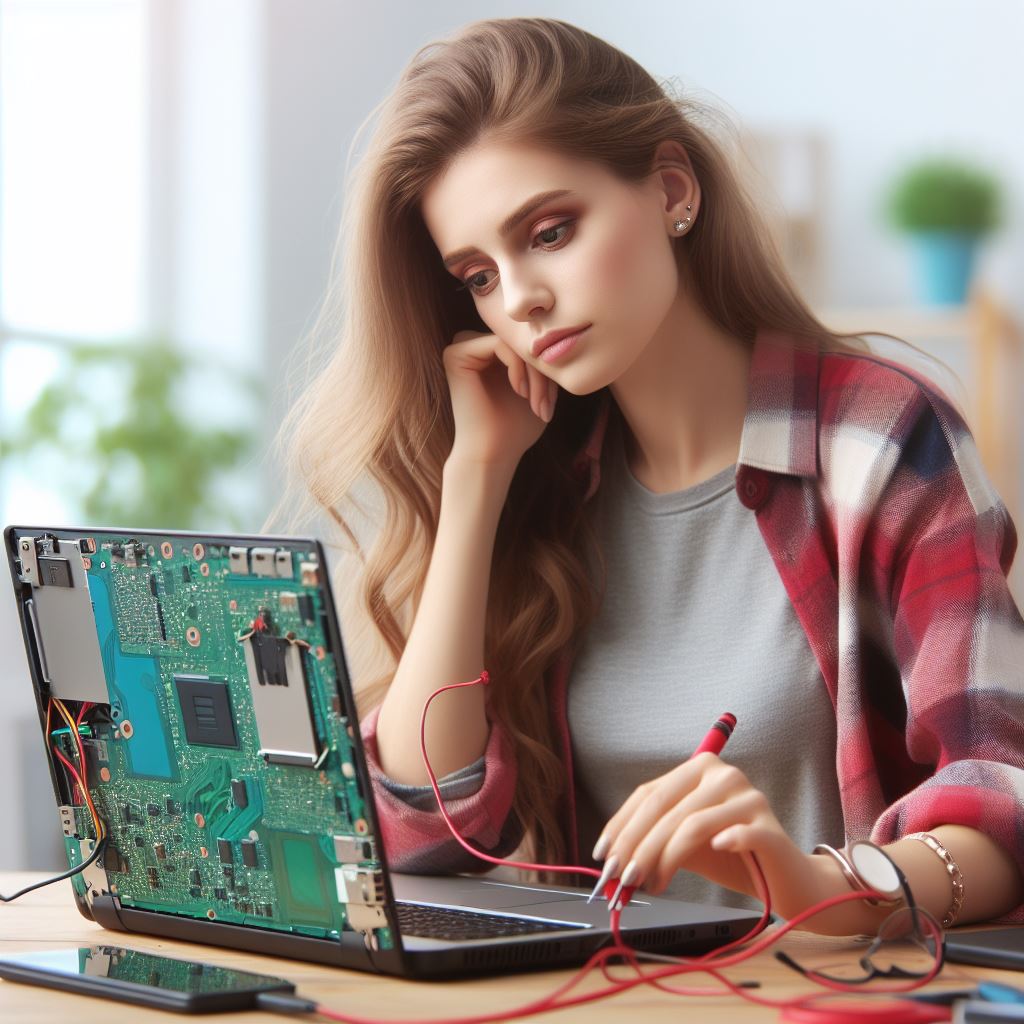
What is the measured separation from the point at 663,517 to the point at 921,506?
Result: 276mm

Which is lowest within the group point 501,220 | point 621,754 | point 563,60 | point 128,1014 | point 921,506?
point 621,754

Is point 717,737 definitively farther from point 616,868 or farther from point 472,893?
point 472,893

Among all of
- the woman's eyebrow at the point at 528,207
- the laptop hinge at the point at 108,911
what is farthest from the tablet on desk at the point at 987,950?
the woman's eyebrow at the point at 528,207

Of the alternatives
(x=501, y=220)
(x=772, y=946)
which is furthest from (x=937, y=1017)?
(x=501, y=220)

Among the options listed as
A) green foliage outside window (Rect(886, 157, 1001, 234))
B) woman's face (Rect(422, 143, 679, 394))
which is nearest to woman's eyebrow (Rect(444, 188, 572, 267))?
woman's face (Rect(422, 143, 679, 394))

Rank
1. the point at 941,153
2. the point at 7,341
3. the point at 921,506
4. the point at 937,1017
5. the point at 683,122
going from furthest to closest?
the point at 941,153, the point at 7,341, the point at 683,122, the point at 921,506, the point at 937,1017

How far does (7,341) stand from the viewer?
2.80 meters

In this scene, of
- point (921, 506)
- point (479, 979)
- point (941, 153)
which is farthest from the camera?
point (941, 153)

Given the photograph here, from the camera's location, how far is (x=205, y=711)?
32.6 inches

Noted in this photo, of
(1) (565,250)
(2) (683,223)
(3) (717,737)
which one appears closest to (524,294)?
(1) (565,250)

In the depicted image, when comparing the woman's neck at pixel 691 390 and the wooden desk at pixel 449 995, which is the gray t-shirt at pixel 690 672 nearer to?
the woman's neck at pixel 691 390

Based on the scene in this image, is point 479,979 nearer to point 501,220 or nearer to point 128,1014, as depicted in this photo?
point 128,1014

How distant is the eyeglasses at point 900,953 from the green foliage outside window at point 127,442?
7.18 ft

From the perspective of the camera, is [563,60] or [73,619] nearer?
[73,619]
